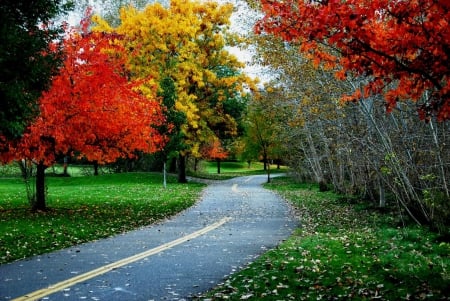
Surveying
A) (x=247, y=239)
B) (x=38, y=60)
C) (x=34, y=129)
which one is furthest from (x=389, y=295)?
(x=34, y=129)

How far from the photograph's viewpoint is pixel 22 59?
39.7 feet

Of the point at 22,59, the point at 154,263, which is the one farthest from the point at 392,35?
the point at 22,59

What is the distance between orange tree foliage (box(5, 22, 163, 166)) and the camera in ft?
54.7

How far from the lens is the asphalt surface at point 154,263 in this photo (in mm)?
7629

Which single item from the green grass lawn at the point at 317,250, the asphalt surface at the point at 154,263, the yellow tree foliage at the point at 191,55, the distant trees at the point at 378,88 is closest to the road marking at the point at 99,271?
the asphalt surface at the point at 154,263

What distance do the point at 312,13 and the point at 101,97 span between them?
11840mm

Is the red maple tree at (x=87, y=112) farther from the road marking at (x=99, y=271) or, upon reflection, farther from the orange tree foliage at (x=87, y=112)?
the road marking at (x=99, y=271)

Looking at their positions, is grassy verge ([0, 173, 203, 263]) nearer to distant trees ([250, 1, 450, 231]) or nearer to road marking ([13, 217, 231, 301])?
road marking ([13, 217, 231, 301])

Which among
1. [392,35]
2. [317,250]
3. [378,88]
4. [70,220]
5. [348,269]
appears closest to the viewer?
[392,35]

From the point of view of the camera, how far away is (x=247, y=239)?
13164 millimetres

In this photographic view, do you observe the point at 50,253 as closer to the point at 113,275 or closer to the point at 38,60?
the point at 113,275

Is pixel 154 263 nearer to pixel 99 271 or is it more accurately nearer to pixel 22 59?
pixel 99 271

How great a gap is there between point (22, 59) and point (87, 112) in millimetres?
5359

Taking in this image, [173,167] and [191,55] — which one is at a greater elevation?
[191,55]
